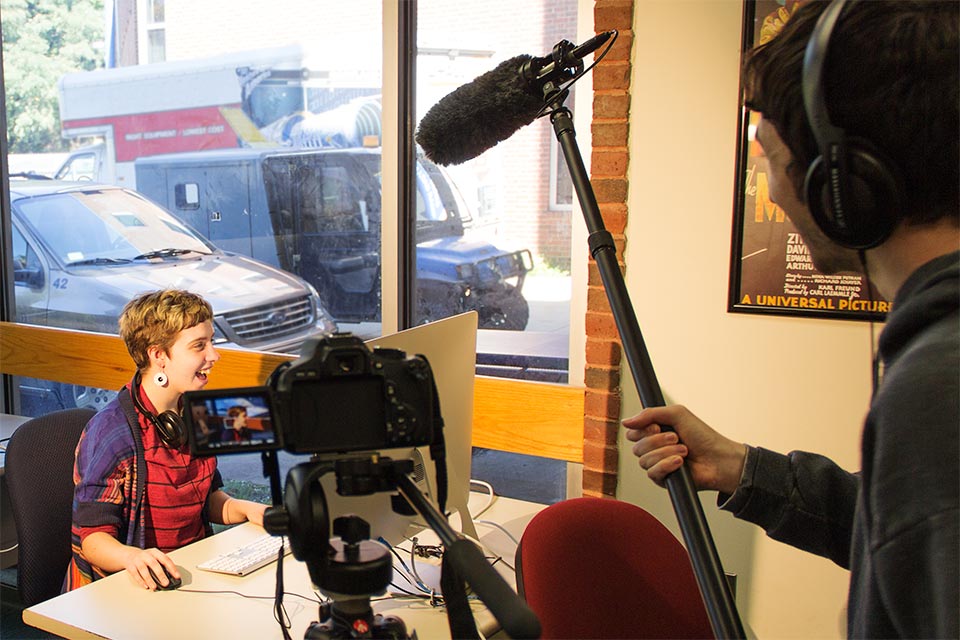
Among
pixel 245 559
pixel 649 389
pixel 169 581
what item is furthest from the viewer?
pixel 245 559

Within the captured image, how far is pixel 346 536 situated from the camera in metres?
0.89

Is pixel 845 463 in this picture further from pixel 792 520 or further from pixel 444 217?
pixel 444 217

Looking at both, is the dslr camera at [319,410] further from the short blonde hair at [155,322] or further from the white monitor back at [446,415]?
the short blonde hair at [155,322]

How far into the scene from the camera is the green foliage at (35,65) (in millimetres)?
3852

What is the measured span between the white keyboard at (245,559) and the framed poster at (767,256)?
53.6 inches

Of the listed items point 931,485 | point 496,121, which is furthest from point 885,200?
point 496,121

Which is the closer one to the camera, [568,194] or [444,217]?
[568,194]

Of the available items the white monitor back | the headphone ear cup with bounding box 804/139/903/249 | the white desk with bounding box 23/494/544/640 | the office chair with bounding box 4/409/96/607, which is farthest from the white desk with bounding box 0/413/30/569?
the headphone ear cup with bounding box 804/139/903/249

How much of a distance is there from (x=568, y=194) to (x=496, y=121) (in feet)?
4.37

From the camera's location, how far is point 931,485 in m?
0.63

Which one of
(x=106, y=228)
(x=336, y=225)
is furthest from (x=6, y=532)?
(x=336, y=225)

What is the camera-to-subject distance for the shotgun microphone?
51.4 inches

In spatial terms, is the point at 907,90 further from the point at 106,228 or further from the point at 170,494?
the point at 106,228

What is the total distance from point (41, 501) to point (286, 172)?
1.52 metres
